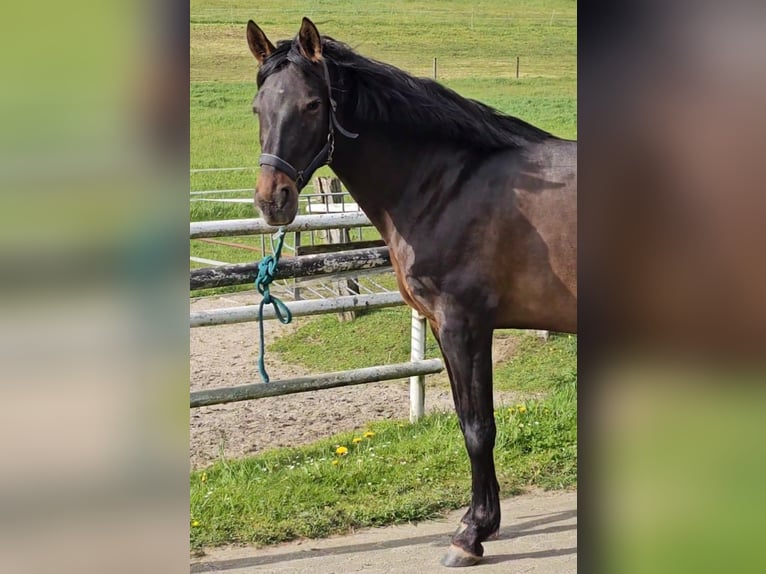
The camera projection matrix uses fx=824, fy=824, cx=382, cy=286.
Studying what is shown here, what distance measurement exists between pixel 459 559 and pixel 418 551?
0.51 feet

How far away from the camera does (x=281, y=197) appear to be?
81.7 inches

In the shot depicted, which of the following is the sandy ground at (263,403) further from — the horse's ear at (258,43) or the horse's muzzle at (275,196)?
the horse's ear at (258,43)

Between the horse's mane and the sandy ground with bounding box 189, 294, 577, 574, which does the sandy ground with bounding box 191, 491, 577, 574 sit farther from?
the horse's mane

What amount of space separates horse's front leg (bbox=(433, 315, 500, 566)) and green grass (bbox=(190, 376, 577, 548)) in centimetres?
15

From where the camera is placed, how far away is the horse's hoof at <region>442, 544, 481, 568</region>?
232 centimetres

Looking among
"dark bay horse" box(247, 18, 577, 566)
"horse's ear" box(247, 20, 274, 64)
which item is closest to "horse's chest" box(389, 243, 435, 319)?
"dark bay horse" box(247, 18, 577, 566)

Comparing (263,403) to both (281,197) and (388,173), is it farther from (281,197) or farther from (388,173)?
(281,197)

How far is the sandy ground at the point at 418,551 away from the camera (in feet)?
7.61
